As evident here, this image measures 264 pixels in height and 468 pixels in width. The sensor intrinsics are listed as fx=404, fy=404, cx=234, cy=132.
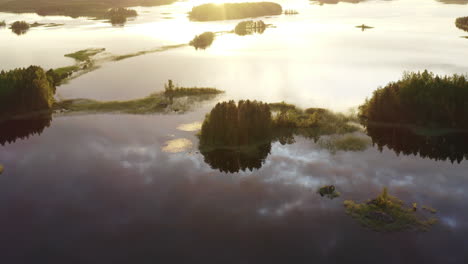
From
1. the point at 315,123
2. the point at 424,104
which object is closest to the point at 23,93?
the point at 315,123

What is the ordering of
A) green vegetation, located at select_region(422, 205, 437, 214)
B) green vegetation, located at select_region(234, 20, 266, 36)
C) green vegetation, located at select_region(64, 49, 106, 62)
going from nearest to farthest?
green vegetation, located at select_region(422, 205, 437, 214) < green vegetation, located at select_region(64, 49, 106, 62) < green vegetation, located at select_region(234, 20, 266, 36)

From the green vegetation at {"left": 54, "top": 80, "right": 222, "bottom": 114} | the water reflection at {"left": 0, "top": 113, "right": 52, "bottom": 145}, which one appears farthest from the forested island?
the water reflection at {"left": 0, "top": 113, "right": 52, "bottom": 145}

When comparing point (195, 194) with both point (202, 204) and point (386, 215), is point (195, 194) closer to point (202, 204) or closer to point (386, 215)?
point (202, 204)

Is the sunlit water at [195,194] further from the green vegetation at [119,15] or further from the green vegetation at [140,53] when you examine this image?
the green vegetation at [119,15]

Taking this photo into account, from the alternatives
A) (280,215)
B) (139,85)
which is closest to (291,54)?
(139,85)

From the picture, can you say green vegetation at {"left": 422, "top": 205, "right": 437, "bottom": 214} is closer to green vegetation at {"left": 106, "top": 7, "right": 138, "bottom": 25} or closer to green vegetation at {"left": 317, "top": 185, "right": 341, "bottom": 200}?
green vegetation at {"left": 317, "top": 185, "right": 341, "bottom": 200}

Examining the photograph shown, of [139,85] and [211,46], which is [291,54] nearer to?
[211,46]
